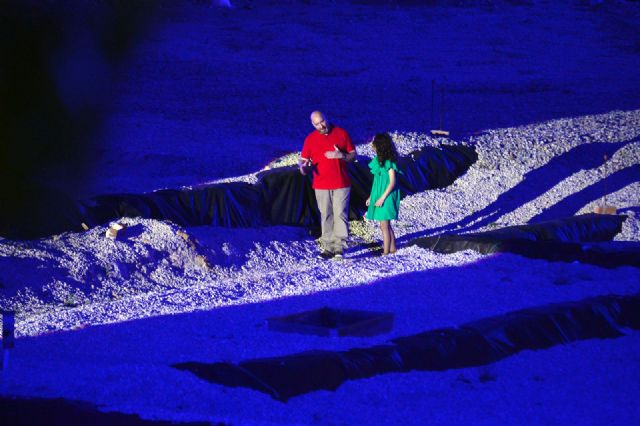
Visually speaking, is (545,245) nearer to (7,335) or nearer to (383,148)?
(383,148)

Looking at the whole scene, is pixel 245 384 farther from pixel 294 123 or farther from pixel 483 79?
pixel 483 79

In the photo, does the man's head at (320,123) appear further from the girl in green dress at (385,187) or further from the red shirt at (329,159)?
the girl in green dress at (385,187)

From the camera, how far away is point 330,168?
1030 cm

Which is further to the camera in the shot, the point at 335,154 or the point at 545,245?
the point at 335,154

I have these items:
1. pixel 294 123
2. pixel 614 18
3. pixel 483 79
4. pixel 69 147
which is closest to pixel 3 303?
pixel 69 147

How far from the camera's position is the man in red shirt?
10.2m

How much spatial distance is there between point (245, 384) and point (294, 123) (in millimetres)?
11600

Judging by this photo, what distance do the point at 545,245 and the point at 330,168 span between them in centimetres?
224

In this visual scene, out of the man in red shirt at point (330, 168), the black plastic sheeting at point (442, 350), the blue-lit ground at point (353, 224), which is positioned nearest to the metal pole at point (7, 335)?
the blue-lit ground at point (353, 224)

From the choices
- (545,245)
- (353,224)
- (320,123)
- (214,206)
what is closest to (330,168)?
(320,123)

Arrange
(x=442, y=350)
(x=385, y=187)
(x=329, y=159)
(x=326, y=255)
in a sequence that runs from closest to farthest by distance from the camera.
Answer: (x=442, y=350), (x=385, y=187), (x=329, y=159), (x=326, y=255)

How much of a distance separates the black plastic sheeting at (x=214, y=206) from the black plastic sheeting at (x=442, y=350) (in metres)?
4.50

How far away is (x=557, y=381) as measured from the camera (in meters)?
6.17

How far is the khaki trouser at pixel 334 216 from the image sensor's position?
10438 mm
